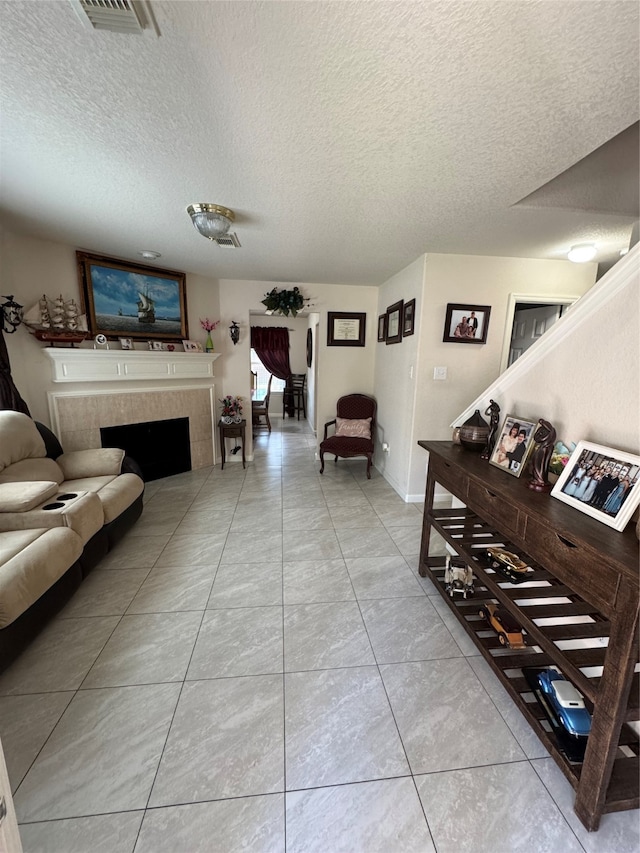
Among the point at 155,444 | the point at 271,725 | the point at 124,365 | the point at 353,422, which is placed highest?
the point at 124,365

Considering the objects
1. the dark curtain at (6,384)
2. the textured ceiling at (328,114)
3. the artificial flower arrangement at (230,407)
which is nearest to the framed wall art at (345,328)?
the artificial flower arrangement at (230,407)

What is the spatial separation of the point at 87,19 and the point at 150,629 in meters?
2.36

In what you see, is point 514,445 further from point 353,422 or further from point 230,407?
point 230,407

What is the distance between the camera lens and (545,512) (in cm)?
113

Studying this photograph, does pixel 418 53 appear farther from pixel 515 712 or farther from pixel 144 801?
pixel 144 801

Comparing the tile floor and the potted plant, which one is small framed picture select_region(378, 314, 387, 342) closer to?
the potted plant

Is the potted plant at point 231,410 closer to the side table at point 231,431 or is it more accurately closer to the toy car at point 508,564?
the side table at point 231,431

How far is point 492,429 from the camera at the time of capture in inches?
69.9

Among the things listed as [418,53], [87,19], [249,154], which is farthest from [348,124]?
[87,19]

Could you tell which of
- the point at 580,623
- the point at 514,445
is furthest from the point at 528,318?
the point at 580,623

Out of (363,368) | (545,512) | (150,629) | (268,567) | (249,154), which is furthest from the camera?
(363,368)

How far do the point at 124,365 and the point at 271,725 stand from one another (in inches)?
131

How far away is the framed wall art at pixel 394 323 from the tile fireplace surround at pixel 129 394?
2.11 meters

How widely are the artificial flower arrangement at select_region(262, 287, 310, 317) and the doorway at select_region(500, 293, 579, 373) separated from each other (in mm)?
2276
